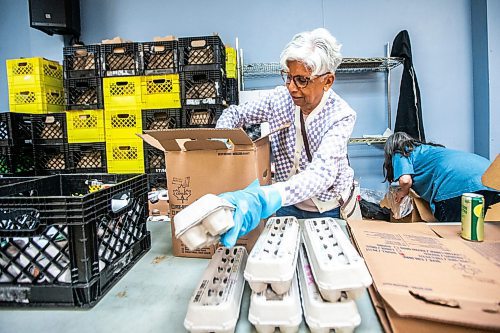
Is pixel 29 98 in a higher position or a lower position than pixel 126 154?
higher

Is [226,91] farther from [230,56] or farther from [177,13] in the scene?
[177,13]

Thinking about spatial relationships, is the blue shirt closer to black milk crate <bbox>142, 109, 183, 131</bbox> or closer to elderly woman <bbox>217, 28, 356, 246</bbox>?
elderly woman <bbox>217, 28, 356, 246</bbox>

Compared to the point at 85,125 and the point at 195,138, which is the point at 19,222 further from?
the point at 85,125

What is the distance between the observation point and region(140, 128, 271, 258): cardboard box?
2.83 ft

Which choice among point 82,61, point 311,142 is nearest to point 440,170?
point 311,142

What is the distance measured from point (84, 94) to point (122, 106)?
1.17 feet

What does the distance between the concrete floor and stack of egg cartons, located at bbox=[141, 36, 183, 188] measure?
6.09ft

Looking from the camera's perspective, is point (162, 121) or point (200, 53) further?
point (162, 121)

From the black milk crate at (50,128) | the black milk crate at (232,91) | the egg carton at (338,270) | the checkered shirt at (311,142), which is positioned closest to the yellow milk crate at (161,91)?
the black milk crate at (232,91)

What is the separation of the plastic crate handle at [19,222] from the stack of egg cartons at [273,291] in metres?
0.43

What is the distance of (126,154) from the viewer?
2.60m

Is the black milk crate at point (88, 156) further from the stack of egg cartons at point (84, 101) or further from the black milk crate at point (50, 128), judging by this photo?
the black milk crate at point (50, 128)

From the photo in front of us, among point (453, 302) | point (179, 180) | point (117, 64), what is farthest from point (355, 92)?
point (453, 302)

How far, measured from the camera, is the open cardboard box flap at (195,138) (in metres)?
0.81
